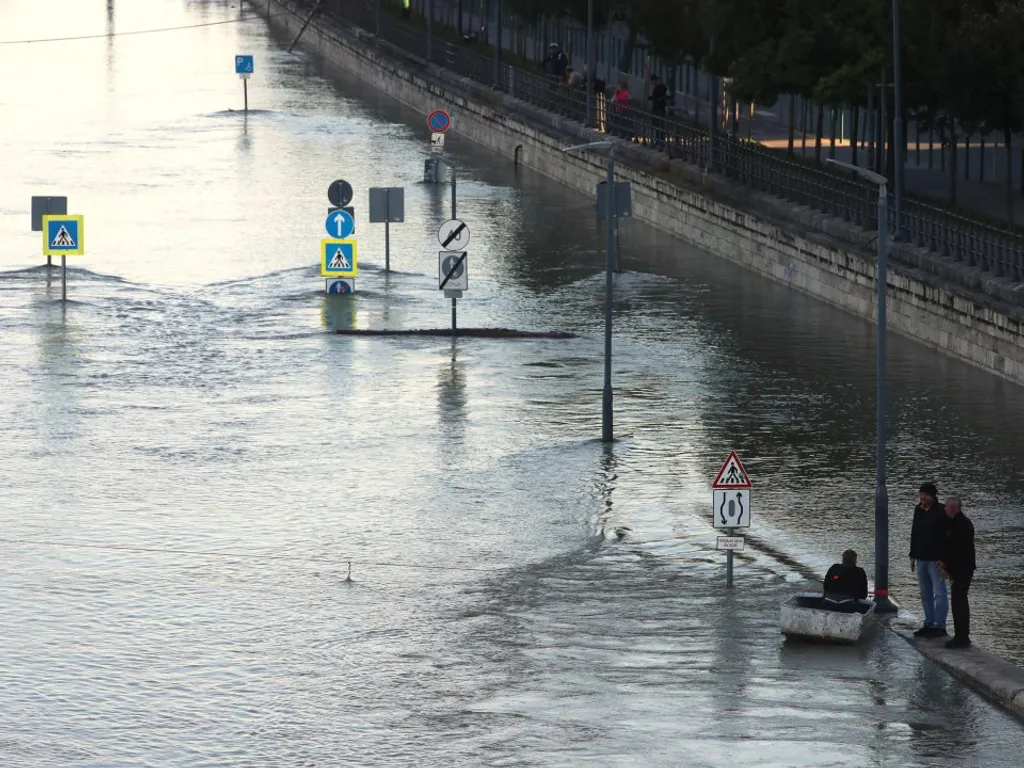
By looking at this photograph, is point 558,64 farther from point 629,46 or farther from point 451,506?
point 451,506

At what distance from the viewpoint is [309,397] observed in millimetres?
35375

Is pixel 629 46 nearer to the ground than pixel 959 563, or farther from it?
farther from it

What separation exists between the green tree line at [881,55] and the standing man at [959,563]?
2155 cm

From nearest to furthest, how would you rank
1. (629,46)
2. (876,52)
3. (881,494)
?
(881,494) < (876,52) < (629,46)

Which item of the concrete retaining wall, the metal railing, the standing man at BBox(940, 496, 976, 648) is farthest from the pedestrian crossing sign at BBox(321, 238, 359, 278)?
the standing man at BBox(940, 496, 976, 648)

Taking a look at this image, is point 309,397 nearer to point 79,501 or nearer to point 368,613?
point 79,501

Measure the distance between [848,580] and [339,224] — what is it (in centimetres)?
2469

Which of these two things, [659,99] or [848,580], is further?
[659,99]

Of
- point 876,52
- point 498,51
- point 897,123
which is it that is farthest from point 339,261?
point 498,51

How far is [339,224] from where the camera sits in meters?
45.2

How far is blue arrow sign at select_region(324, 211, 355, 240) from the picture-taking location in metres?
45.2

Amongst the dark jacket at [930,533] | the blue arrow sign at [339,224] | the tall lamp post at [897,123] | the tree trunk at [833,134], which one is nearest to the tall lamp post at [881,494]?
the dark jacket at [930,533]

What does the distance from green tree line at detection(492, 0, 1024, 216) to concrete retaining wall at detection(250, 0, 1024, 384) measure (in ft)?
10.6

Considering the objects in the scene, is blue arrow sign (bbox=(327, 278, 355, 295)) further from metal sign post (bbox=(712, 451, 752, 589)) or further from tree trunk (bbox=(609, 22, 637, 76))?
tree trunk (bbox=(609, 22, 637, 76))
